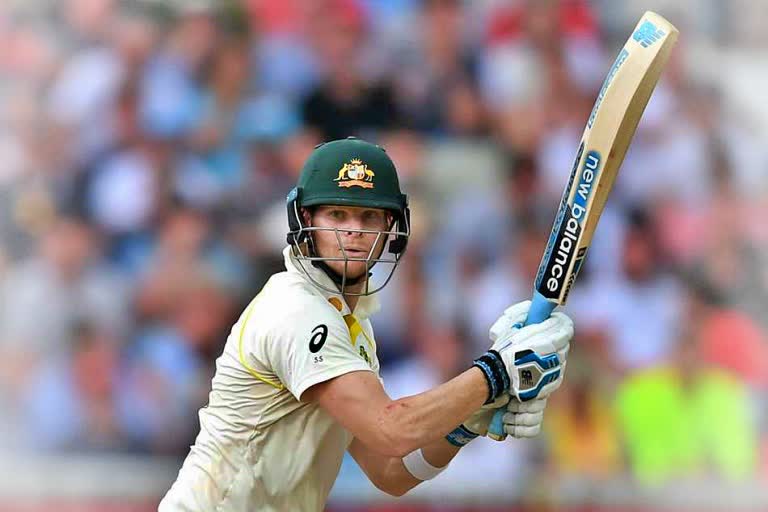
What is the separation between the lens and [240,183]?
21.6 feet

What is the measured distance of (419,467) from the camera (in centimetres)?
366

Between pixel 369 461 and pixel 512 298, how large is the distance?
2.93 meters

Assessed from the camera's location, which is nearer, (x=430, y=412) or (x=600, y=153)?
(x=430, y=412)

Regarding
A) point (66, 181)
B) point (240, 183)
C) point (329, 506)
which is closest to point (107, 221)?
point (66, 181)

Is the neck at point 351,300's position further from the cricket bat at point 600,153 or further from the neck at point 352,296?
the cricket bat at point 600,153

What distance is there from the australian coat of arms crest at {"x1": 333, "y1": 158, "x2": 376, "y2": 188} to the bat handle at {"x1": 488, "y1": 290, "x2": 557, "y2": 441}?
572 mm

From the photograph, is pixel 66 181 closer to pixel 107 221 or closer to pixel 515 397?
pixel 107 221

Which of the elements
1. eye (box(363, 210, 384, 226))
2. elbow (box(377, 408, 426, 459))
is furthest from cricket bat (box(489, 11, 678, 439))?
eye (box(363, 210, 384, 226))

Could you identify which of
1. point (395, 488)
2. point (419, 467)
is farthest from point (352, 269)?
point (395, 488)

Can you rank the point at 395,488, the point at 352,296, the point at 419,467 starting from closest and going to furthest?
the point at 352,296, the point at 419,467, the point at 395,488

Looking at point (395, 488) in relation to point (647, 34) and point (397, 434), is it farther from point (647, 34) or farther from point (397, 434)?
point (647, 34)

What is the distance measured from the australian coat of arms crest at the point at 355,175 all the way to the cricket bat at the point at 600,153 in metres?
0.57

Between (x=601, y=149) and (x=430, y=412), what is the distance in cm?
90

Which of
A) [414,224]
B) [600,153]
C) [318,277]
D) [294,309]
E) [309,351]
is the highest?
[414,224]
